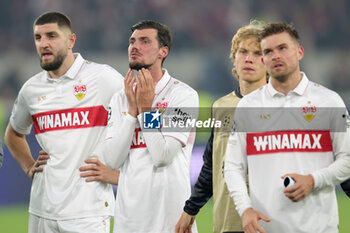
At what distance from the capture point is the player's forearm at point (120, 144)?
160 inches

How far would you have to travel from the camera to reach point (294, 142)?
11.6 ft

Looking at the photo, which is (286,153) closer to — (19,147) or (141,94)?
(141,94)

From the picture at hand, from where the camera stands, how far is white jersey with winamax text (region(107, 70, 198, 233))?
408 centimetres

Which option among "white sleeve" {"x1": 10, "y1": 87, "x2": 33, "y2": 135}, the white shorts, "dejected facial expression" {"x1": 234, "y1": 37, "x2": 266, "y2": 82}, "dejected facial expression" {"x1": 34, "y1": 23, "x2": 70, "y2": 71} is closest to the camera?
"dejected facial expression" {"x1": 234, "y1": 37, "x2": 266, "y2": 82}

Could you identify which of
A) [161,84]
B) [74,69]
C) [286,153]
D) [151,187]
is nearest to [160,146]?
[151,187]

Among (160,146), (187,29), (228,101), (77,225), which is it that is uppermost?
(187,29)

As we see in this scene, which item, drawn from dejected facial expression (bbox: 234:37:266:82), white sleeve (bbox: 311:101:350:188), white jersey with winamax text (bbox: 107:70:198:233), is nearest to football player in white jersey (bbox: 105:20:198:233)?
white jersey with winamax text (bbox: 107:70:198:233)

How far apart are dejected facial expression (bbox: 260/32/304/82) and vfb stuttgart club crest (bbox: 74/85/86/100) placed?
Answer: 1599mm

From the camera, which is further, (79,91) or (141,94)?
(79,91)

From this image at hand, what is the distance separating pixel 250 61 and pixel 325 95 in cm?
91

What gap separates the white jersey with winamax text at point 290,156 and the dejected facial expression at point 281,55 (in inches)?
4.1

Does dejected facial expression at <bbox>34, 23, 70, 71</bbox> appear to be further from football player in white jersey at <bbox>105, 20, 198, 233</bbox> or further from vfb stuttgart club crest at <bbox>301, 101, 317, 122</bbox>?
vfb stuttgart club crest at <bbox>301, 101, 317, 122</bbox>

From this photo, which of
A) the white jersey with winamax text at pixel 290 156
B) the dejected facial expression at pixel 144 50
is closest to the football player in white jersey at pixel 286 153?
the white jersey with winamax text at pixel 290 156

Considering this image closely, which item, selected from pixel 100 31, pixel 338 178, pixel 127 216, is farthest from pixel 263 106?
pixel 100 31
